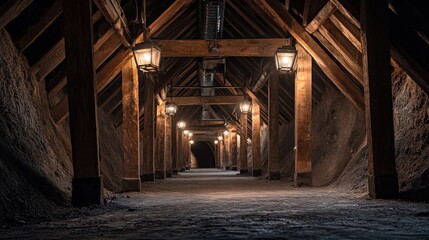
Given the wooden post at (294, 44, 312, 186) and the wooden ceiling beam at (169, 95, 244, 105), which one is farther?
the wooden ceiling beam at (169, 95, 244, 105)

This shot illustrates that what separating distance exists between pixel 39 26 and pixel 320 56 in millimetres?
5557

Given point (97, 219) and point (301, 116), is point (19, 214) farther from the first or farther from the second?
point (301, 116)

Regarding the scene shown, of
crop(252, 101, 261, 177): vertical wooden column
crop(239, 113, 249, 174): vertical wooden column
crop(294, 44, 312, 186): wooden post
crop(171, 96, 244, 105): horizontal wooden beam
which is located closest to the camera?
crop(294, 44, 312, 186): wooden post

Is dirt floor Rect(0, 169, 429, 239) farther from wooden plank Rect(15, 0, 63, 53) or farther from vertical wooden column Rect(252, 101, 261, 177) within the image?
vertical wooden column Rect(252, 101, 261, 177)

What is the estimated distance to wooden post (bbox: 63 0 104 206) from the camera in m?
5.67

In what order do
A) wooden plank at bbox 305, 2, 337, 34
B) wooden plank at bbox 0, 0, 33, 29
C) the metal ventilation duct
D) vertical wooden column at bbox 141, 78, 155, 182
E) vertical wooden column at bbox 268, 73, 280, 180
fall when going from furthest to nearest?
vertical wooden column at bbox 268, 73, 280, 180 < vertical wooden column at bbox 141, 78, 155, 182 < the metal ventilation duct < wooden plank at bbox 305, 2, 337, 34 < wooden plank at bbox 0, 0, 33, 29

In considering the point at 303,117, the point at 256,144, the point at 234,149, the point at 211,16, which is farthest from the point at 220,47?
the point at 234,149

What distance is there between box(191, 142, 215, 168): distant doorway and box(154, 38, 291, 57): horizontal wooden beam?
35.2 metres

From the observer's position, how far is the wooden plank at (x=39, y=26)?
7.42 m

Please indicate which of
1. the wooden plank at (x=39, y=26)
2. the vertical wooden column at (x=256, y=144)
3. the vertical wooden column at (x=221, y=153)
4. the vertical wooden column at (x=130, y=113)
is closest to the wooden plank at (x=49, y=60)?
the wooden plank at (x=39, y=26)

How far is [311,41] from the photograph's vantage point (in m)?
9.16

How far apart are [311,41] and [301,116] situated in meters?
1.94

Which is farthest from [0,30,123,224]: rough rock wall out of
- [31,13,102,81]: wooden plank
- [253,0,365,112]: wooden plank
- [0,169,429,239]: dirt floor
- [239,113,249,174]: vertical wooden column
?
[239,113,249,174]: vertical wooden column

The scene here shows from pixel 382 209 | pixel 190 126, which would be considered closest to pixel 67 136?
pixel 382 209
